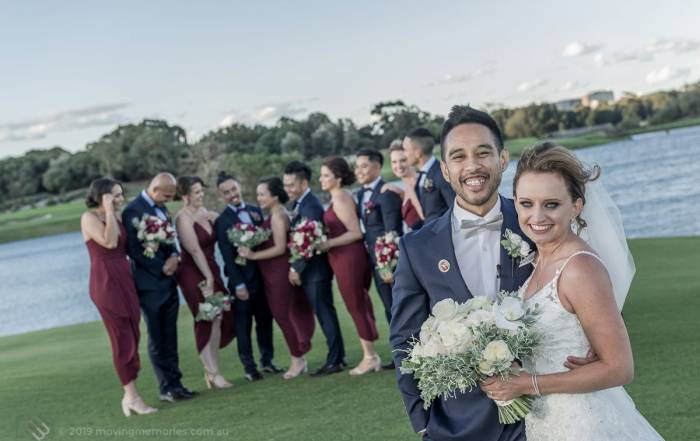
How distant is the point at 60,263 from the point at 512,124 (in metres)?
33.5

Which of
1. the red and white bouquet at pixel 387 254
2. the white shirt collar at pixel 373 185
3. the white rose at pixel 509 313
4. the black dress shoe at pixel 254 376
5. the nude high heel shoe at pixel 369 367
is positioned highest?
the white shirt collar at pixel 373 185

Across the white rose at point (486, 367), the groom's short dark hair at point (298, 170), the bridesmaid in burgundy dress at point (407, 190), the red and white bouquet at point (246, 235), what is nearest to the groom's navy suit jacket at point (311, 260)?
the groom's short dark hair at point (298, 170)

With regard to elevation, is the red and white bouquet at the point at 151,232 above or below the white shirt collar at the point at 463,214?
below

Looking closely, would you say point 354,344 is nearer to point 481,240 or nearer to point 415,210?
point 415,210

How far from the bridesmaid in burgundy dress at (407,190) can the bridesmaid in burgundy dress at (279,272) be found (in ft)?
4.57

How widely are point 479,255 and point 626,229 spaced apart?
26265 mm

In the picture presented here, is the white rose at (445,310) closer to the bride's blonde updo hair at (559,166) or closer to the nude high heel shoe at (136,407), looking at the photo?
the bride's blonde updo hair at (559,166)

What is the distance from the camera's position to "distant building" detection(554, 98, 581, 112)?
249 ft

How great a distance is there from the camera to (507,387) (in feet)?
10.6

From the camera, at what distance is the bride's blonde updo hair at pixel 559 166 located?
338cm

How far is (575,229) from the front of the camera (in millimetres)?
3605

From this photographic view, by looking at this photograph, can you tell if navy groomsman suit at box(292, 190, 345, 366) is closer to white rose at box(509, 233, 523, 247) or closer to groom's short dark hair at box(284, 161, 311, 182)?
groom's short dark hair at box(284, 161, 311, 182)

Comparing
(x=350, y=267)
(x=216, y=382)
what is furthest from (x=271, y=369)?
(x=350, y=267)

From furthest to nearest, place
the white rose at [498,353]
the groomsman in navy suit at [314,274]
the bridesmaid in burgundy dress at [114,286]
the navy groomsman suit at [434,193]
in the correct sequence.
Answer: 1. the groomsman in navy suit at [314,274]
2. the bridesmaid in burgundy dress at [114,286]
3. the navy groomsman suit at [434,193]
4. the white rose at [498,353]
